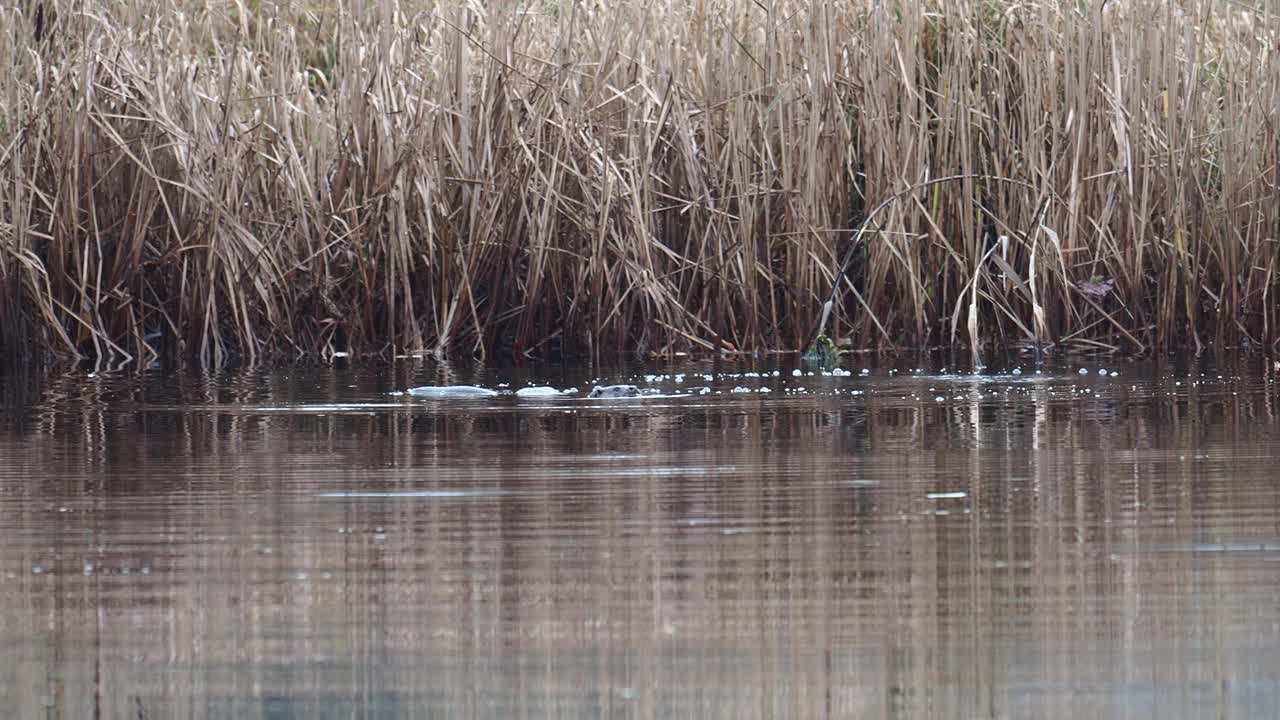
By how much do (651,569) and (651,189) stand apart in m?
4.89

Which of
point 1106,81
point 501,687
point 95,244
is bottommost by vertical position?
point 501,687

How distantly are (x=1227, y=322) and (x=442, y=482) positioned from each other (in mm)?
4433

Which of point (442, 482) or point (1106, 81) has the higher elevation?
point (1106, 81)

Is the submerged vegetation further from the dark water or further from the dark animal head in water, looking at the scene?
the dark water

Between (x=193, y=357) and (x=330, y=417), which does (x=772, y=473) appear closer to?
(x=330, y=417)

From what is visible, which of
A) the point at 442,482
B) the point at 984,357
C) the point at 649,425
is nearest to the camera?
the point at 442,482

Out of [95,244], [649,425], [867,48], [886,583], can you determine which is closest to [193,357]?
[95,244]

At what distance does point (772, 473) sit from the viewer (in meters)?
3.13

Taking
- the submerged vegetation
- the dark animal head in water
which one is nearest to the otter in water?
the dark animal head in water

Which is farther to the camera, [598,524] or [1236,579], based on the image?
[598,524]

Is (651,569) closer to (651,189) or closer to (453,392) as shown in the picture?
(453,392)

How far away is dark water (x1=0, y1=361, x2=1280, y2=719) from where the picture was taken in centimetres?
158

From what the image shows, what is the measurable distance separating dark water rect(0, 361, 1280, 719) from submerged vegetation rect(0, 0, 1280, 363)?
2.76 m

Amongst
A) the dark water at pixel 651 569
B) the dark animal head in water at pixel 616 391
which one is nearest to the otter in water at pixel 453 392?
the dark animal head in water at pixel 616 391
